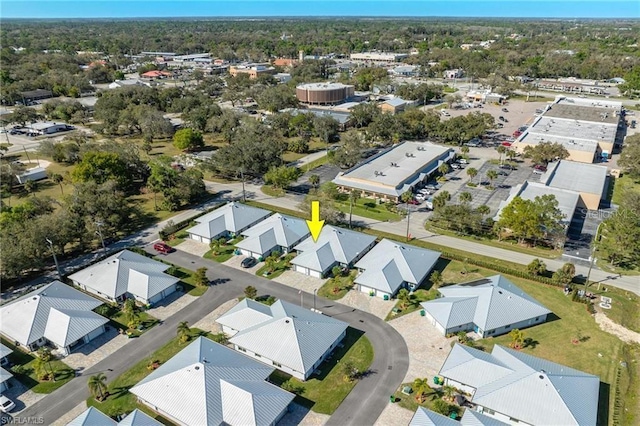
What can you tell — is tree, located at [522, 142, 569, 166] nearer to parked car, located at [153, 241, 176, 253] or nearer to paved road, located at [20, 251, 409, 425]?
paved road, located at [20, 251, 409, 425]

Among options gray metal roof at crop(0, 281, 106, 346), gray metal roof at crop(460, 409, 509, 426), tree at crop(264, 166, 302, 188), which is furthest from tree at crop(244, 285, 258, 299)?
tree at crop(264, 166, 302, 188)

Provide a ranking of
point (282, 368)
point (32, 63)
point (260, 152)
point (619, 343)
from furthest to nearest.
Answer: point (32, 63) < point (260, 152) < point (619, 343) < point (282, 368)

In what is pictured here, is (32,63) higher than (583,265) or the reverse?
higher

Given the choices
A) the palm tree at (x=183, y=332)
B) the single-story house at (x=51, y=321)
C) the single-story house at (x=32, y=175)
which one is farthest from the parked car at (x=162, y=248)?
the single-story house at (x=32, y=175)

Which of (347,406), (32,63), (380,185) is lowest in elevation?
(347,406)

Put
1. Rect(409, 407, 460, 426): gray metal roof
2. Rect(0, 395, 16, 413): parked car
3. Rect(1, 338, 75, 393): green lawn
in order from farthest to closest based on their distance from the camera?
1. Rect(1, 338, 75, 393): green lawn
2. Rect(0, 395, 16, 413): parked car
3. Rect(409, 407, 460, 426): gray metal roof

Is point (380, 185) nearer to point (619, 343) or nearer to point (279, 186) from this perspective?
point (279, 186)

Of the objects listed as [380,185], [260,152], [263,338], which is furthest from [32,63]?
[263,338]
